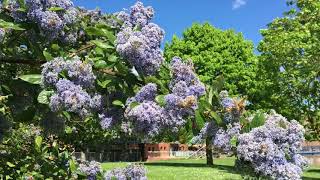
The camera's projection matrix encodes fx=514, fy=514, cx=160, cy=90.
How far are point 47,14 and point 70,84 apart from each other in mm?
577

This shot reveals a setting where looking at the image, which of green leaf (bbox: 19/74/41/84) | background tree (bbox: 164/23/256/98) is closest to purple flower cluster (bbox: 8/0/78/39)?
green leaf (bbox: 19/74/41/84)

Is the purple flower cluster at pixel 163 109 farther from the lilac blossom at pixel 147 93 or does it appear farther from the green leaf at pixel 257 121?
the green leaf at pixel 257 121

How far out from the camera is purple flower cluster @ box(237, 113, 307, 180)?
2178mm

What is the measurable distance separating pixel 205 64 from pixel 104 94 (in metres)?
34.4

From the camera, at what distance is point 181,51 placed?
125 feet

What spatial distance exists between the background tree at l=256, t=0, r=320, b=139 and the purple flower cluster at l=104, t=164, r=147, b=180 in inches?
555

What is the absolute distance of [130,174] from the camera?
317cm

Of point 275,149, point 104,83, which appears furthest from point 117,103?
point 275,149

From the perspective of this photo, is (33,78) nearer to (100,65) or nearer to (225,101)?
(100,65)

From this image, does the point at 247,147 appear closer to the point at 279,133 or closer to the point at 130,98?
the point at 279,133

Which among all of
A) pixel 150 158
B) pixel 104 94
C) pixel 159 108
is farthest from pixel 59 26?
pixel 150 158

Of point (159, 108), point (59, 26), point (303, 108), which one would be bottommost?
point (159, 108)

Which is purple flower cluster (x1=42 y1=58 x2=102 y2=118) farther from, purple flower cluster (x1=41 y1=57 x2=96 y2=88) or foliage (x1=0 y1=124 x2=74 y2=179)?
foliage (x1=0 y1=124 x2=74 y2=179)

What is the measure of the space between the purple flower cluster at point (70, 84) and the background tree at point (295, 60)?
14.8m
